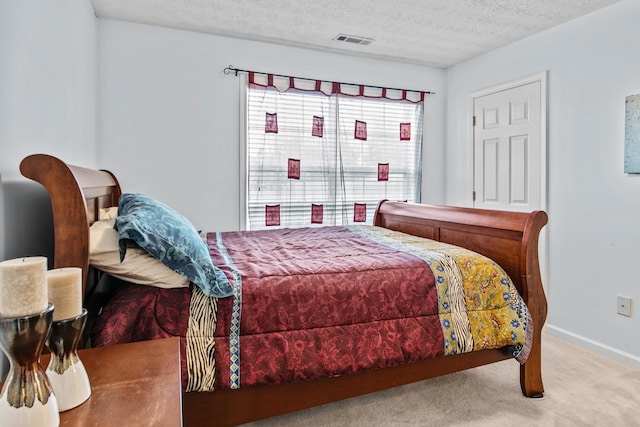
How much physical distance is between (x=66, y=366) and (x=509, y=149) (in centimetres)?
356

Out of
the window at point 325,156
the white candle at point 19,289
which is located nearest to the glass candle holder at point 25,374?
the white candle at point 19,289

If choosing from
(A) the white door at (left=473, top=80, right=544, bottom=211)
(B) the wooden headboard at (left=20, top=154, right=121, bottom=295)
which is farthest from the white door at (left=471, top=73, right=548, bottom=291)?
(B) the wooden headboard at (left=20, top=154, right=121, bottom=295)

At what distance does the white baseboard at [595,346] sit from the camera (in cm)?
251

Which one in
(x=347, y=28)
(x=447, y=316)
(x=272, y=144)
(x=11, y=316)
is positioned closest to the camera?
(x=11, y=316)

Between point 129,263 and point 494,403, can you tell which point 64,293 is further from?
point 494,403

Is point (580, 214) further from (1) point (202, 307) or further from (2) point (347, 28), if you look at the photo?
(1) point (202, 307)

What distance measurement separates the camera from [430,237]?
2.63m

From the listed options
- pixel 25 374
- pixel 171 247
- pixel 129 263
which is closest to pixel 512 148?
pixel 171 247

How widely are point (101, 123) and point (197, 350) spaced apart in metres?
2.39

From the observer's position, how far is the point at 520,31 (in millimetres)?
3148

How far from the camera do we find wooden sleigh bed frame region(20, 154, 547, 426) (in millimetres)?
1180

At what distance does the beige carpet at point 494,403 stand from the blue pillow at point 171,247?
2.70 feet

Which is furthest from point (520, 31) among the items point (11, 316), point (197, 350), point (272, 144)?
point (11, 316)

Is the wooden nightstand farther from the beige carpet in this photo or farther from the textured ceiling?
the textured ceiling
